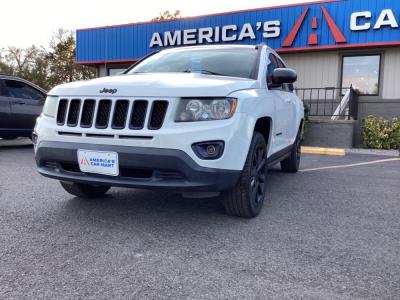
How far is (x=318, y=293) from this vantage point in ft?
7.04

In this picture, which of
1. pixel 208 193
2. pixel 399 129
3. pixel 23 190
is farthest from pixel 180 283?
pixel 399 129

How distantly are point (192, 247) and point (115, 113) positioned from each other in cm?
116

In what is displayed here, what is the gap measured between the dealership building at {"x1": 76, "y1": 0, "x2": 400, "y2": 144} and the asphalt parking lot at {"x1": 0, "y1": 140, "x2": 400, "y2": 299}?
7477mm

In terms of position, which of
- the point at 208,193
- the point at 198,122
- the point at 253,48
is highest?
the point at 253,48

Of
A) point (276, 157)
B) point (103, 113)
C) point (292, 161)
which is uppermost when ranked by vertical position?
point (103, 113)

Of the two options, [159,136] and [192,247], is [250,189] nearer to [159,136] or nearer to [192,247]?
[192,247]

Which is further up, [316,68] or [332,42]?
[332,42]

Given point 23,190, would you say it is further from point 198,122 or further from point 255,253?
point 255,253

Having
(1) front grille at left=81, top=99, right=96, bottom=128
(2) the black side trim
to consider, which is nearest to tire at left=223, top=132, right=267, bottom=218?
(2) the black side trim

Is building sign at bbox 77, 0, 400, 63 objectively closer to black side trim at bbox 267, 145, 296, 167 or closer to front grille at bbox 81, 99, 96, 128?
black side trim at bbox 267, 145, 296, 167

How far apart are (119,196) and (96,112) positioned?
4.50 feet

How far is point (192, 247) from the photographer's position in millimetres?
2783

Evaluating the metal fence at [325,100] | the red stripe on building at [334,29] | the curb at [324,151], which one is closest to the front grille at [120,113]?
the curb at [324,151]

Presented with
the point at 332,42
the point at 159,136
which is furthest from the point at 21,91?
the point at 332,42
